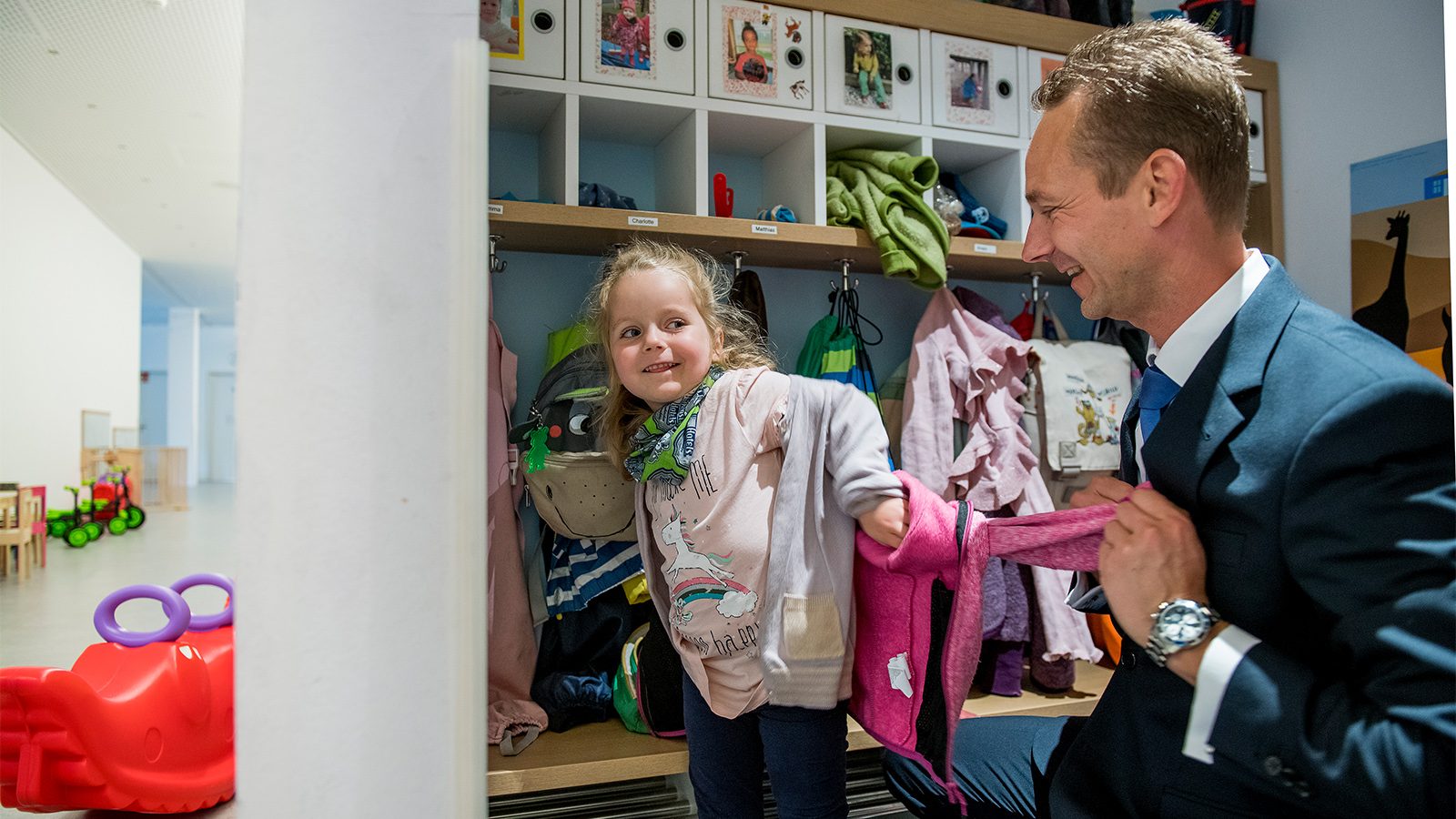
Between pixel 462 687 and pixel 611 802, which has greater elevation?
pixel 462 687

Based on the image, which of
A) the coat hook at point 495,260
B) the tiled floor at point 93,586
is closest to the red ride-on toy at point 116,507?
the tiled floor at point 93,586

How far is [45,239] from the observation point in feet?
25.0

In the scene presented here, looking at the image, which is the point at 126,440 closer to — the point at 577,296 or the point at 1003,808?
the point at 577,296

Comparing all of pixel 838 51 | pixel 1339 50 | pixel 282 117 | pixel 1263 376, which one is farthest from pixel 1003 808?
pixel 1339 50

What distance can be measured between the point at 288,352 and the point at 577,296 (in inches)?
69.2

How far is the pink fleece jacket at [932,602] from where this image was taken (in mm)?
1160

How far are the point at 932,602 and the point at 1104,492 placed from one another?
38 centimetres

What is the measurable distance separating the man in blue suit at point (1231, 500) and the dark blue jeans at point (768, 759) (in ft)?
1.70

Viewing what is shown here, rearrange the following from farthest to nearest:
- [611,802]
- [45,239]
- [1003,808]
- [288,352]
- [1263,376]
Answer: [45,239]
[611,802]
[1003,808]
[1263,376]
[288,352]

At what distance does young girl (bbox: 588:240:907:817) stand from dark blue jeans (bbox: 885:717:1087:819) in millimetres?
166

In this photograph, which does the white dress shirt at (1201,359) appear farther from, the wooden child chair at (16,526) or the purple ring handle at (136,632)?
the wooden child chair at (16,526)

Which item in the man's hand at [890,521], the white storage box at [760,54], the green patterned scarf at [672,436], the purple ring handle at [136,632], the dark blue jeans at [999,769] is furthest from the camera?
the white storage box at [760,54]

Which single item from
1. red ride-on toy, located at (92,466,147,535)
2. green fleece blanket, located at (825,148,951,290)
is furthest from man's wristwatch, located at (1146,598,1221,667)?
red ride-on toy, located at (92,466,147,535)

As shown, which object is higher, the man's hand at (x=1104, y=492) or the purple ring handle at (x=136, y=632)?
the man's hand at (x=1104, y=492)
